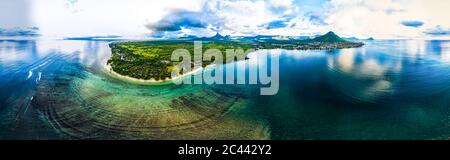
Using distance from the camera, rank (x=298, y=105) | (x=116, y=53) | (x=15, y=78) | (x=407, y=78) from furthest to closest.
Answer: (x=116, y=53) < (x=407, y=78) < (x=15, y=78) < (x=298, y=105)

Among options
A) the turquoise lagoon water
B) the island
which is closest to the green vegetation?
the island

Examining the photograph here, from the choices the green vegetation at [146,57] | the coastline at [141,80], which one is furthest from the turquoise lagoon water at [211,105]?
the green vegetation at [146,57]

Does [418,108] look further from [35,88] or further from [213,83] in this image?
[35,88]

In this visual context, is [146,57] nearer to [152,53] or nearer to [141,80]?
[152,53]

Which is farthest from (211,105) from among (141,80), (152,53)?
(152,53)

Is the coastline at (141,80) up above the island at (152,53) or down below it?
below

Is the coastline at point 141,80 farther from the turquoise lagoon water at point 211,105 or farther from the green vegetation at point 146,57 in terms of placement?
the turquoise lagoon water at point 211,105
